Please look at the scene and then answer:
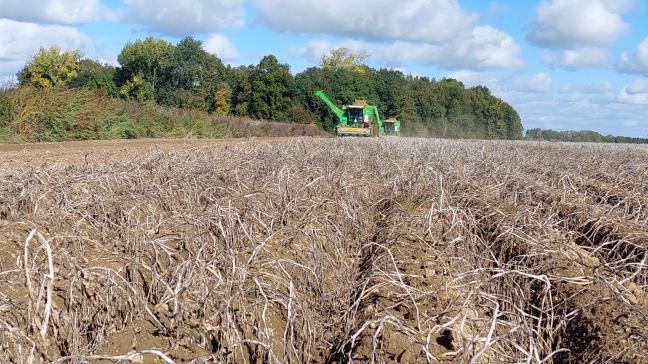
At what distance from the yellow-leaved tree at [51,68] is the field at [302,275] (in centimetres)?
5596

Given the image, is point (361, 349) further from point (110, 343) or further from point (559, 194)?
point (559, 194)

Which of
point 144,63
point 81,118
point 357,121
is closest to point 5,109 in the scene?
point 81,118

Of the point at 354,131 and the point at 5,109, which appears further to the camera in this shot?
the point at 354,131

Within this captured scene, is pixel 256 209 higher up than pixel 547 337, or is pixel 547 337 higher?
pixel 256 209

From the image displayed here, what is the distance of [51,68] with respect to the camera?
59719 millimetres

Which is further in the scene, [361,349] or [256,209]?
[256,209]

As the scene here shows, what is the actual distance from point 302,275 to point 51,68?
200ft

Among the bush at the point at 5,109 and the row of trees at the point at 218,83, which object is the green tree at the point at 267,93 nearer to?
the row of trees at the point at 218,83

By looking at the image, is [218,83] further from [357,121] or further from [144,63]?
[357,121]

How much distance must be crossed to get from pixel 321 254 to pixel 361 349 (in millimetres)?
1710

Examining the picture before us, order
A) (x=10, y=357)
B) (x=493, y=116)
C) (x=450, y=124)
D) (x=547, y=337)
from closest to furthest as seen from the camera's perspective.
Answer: (x=10, y=357) → (x=547, y=337) → (x=450, y=124) → (x=493, y=116)

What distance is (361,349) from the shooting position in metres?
3.55

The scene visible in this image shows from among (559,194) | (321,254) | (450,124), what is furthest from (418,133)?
(321,254)

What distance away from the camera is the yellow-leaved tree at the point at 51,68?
59469 mm
